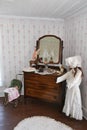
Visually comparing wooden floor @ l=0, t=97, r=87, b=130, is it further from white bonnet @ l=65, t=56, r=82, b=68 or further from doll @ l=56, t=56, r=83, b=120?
white bonnet @ l=65, t=56, r=82, b=68

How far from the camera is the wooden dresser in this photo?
336cm

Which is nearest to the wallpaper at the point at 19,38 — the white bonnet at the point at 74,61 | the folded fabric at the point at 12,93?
the folded fabric at the point at 12,93

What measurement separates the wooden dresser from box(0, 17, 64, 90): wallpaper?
72cm

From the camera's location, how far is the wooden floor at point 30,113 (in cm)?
292

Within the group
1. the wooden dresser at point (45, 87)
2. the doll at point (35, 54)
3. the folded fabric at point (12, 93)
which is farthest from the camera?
the doll at point (35, 54)

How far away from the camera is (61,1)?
8.20 feet

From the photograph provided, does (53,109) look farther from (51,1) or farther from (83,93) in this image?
(51,1)

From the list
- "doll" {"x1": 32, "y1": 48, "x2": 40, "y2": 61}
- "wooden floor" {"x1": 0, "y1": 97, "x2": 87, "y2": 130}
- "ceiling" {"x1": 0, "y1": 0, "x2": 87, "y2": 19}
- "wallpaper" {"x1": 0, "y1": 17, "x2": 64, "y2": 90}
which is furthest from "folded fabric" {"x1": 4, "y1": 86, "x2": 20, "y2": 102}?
"ceiling" {"x1": 0, "y1": 0, "x2": 87, "y2": 19}

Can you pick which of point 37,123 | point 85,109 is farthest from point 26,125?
point 85,109

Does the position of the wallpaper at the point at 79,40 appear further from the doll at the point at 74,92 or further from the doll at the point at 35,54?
the doll at the point at 35,54

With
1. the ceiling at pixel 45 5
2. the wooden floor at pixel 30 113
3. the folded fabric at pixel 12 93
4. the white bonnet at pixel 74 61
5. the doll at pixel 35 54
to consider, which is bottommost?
the wooden floor at pixel 30 113

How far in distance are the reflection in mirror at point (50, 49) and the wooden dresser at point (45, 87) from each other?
0.55 metres

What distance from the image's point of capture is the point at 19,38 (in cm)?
406

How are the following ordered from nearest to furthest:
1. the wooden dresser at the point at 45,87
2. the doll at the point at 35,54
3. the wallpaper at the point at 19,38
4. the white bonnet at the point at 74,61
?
the white bonnet at the point at 74,61
the wooden dresser at the point at 45,87
the doll at the point at 35,54
the wallpaper at the point at 19,38
